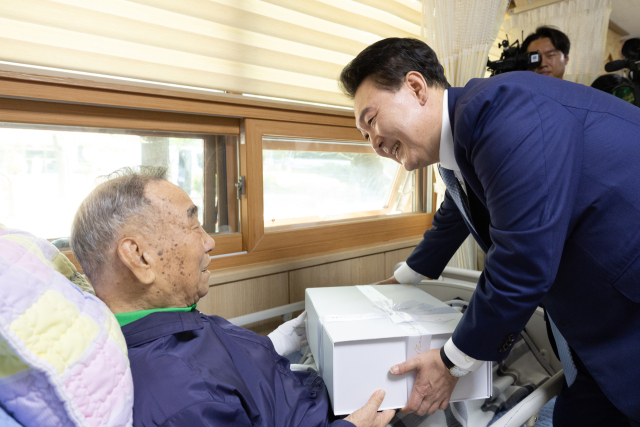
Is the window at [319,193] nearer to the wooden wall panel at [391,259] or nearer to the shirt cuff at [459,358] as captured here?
the wooden wall panel at [391,259]

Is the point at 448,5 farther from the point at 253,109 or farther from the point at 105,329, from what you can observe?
the point at 105,329

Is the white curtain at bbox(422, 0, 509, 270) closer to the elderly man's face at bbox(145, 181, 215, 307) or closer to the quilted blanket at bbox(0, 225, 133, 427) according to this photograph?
the elderly man's face at bbox(145, 181, 215, 307)

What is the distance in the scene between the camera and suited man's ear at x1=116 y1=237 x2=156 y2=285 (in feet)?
2.86

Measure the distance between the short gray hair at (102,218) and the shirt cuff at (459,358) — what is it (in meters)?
0.78

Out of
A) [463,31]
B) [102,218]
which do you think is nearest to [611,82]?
[463,31]

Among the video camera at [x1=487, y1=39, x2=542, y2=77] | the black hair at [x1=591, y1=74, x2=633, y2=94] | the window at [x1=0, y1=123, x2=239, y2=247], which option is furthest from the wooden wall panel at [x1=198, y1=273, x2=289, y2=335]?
the black hair at [x1=591, y1=74, x2=633, y2=94]

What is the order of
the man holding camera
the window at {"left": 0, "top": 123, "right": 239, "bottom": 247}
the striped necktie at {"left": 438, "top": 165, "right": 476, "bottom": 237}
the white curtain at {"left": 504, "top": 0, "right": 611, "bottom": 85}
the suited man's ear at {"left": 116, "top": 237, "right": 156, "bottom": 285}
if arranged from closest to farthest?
the suited man's ear at {"left": 116, "top": 237, "right": 156, "bottom": 285}, the striped necktie at {"left": 438, "top": 165, "right": 476, "bottom": 237}, the window at {"left": 0, "top": 123, "right": 239, "bottom": 247}, the man holding camera, the white curtain at {"left": 504, "top": 0, "right": 611, "bottom": 85}

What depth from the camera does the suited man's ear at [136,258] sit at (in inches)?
34.3

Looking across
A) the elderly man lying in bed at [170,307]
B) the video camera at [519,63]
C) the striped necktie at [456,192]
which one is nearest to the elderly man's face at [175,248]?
the elderly man lying in bed at [170,307]

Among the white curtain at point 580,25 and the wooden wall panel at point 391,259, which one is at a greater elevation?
the white curtain at point 580,25

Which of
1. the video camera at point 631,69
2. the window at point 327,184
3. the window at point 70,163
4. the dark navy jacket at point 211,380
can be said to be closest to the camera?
the dark navy jacket at point 211,380

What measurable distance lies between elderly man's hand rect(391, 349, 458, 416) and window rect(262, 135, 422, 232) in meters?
1.01

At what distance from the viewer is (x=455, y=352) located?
0.91 m

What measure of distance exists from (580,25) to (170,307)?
10.6 feet
